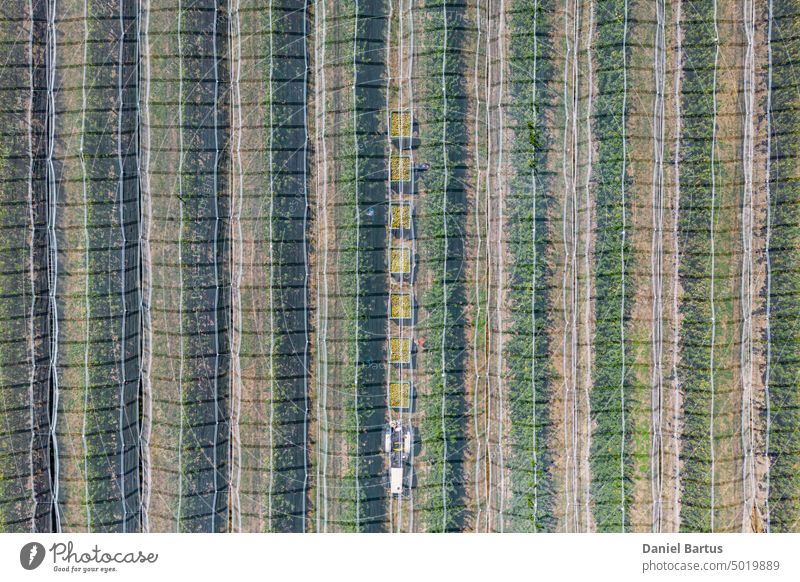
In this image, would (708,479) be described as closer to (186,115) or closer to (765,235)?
(765,235)

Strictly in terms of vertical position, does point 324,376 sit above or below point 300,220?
below

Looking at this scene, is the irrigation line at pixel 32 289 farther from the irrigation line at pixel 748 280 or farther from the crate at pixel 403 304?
the irrigation line at pixel 748 280

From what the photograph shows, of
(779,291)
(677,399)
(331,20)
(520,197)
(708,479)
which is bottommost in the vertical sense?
(708,479)

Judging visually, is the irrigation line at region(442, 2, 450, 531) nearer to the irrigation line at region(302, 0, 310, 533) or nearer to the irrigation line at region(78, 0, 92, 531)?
the irrigation line at region(302, 0, 310, 533)

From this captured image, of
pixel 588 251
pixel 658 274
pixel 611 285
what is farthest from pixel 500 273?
pixel 658 274

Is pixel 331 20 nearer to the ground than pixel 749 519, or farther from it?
farther from it

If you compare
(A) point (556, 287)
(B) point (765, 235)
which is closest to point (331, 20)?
(A) point (556, 287)

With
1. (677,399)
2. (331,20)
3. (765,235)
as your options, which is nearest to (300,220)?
(331,20)

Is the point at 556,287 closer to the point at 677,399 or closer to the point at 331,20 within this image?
the point at 677,399
